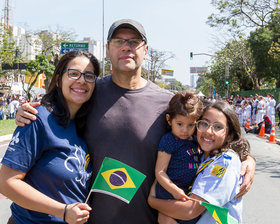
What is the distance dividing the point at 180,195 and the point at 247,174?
544mm

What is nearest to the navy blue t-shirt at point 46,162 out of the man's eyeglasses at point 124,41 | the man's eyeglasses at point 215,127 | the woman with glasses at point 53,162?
the woman with glasses at point 53,162

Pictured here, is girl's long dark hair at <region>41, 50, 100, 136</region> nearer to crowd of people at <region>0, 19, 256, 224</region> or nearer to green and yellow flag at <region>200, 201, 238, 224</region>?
crowd of people at <region>0, 19, 256, 224</region>

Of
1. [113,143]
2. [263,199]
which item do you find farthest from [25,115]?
[263,199]

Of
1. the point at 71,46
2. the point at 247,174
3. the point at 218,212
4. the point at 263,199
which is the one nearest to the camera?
the point at 218,212

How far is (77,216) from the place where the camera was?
70.8 inches

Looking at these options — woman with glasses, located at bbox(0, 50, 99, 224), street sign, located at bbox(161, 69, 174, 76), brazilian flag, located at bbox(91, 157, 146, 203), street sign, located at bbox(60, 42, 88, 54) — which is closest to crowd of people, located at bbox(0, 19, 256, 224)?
woman with glasses, located at bbox(0, 50, 99, 224)

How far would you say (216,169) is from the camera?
194cm

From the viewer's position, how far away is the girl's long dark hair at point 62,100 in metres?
2.12

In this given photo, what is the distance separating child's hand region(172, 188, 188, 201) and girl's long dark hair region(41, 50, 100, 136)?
0.86m

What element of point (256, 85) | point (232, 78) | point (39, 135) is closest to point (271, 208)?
point (39, 135)

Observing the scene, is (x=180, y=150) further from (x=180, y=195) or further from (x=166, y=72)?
(x=166, y=72)

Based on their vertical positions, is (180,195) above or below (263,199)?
above

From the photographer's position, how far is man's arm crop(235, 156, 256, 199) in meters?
2.06

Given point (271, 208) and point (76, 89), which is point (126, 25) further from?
point (271, 208)
